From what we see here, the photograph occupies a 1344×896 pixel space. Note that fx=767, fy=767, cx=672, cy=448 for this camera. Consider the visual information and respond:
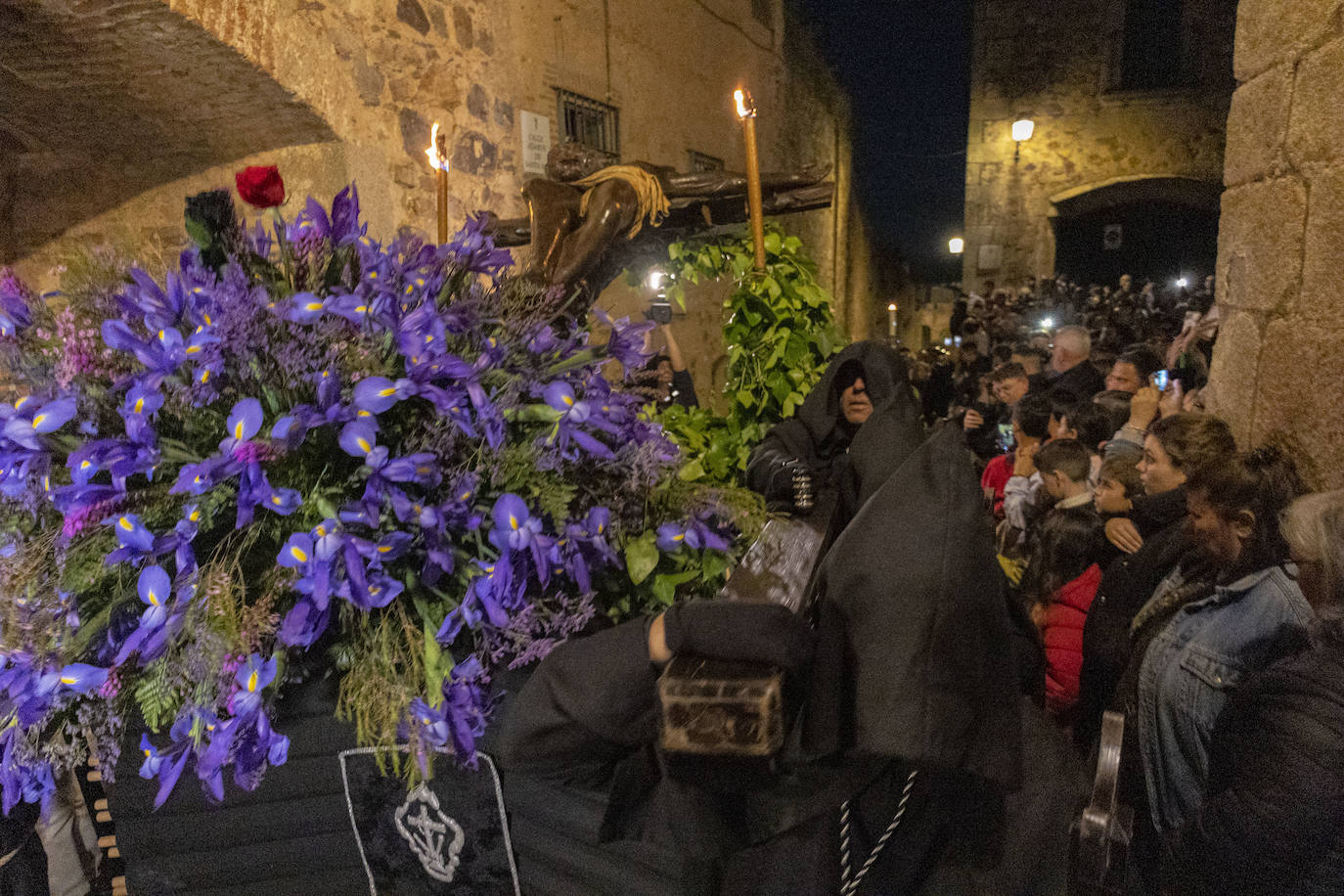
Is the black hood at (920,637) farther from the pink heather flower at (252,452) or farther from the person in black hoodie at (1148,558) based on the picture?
the person in black hoodie at (1148,558)

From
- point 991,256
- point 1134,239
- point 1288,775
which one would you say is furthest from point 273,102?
point 1134,239

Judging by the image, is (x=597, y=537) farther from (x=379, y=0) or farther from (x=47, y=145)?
(x=47, y=145)

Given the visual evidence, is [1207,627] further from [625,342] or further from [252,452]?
[252,452]

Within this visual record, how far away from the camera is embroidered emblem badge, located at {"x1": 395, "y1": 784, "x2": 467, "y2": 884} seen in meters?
1.23

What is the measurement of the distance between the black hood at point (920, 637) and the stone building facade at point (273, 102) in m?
2.11

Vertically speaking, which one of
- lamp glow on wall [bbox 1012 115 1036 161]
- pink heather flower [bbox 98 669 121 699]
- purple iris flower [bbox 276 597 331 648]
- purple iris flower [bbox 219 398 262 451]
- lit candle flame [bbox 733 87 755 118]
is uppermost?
lamp glow on wall [bbox 1012 115 1036 161]

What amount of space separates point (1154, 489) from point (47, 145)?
5088 mm

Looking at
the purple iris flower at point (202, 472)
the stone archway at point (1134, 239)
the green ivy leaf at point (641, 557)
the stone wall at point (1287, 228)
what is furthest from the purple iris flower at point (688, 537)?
the stone archway at point (1134, 239)

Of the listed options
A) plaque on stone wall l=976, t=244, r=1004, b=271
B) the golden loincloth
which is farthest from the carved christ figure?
plaque on stone wall l=976, t=244, r=1004, b=271

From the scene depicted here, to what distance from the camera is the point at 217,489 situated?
3.53ft

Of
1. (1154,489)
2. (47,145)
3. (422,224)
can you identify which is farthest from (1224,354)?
(47,145)

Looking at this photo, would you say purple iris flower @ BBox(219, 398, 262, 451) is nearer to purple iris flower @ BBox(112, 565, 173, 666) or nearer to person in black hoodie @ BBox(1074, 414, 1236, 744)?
purple iris flower @ BBox(112, 565, 173, 666)

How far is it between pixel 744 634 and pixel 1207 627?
157cm

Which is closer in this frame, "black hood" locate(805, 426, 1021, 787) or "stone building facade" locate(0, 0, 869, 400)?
"black hood" locate(805, 426, 1021, 787)
